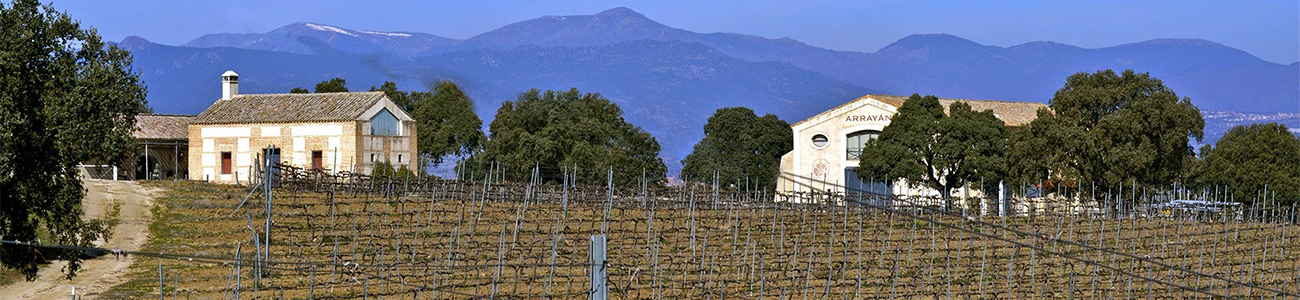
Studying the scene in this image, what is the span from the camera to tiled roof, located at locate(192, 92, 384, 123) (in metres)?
45.6

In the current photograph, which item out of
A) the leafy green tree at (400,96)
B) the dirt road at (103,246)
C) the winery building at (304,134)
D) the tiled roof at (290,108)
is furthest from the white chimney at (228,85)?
the leafy green tree at (400,96)

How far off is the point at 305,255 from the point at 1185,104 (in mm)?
23871

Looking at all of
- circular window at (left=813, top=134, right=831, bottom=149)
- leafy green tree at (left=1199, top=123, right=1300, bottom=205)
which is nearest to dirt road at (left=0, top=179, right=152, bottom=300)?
circular window at (left=813, top=134, right=831, bottom=149)

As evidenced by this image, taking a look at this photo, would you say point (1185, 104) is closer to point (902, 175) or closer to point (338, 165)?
point (902, 175)

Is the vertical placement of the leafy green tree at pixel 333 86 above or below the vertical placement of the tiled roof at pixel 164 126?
above

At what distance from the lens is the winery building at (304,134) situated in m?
45.1

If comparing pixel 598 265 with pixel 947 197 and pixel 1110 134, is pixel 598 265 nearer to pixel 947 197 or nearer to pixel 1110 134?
pixel 1110 134

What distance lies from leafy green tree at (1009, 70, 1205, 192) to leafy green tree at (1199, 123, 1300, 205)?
8.72 m

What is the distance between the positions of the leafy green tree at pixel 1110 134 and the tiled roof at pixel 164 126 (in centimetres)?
2550

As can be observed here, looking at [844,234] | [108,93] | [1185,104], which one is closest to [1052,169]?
[1185,104]

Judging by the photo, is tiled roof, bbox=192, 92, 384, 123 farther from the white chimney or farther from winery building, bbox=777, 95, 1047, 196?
winery building, bbox=777, 95, 1047, 196

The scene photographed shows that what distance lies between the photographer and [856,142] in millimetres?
55156

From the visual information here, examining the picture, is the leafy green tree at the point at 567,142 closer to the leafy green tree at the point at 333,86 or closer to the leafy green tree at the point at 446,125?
the leafy green tree at the point at 446,125

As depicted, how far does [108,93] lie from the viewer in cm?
2030
